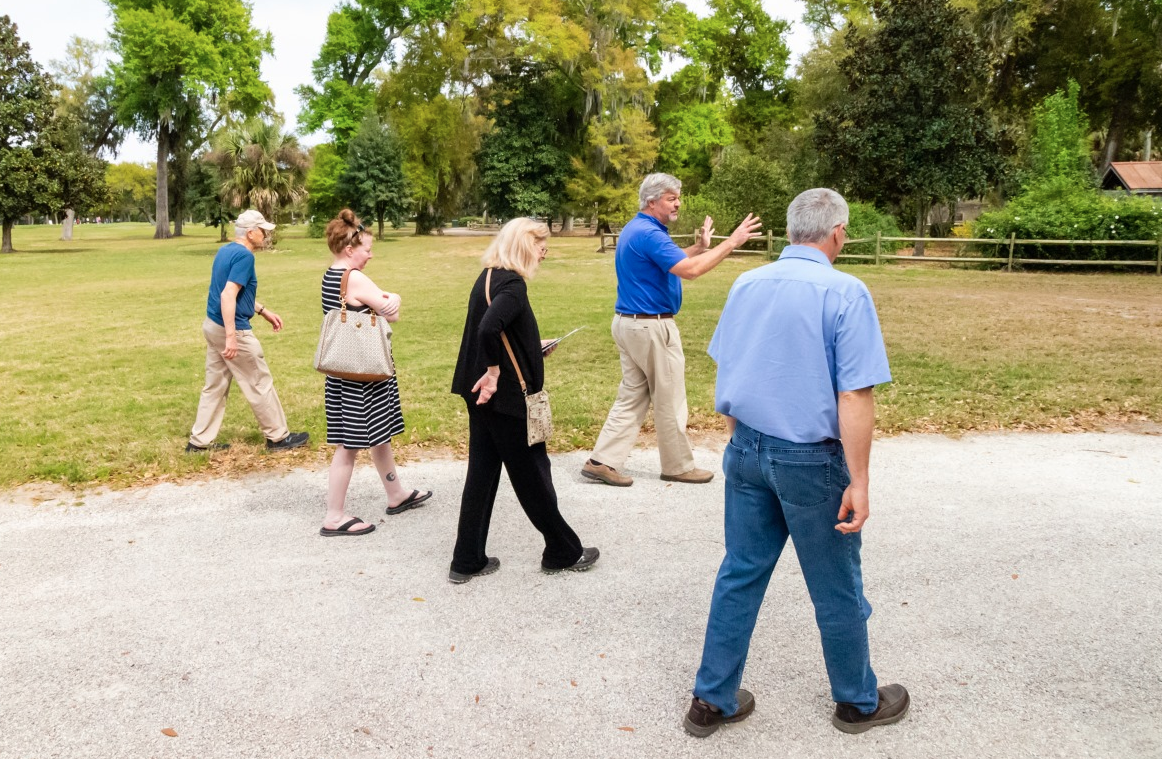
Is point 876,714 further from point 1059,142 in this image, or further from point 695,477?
point 1059,142

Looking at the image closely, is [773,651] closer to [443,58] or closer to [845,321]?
[845,321]

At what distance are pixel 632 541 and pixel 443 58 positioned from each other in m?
50.1

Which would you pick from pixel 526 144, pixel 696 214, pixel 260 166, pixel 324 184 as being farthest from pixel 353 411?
pixel 324 184

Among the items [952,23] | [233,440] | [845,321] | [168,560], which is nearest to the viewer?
[845,321]

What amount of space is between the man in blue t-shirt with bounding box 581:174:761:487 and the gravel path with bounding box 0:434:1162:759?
0.32 meters

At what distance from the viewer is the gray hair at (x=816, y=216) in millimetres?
2918

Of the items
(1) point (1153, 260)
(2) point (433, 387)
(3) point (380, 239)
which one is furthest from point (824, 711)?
(3) point (380, 239)

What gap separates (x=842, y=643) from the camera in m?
3.03

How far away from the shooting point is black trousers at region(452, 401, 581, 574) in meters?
4.26

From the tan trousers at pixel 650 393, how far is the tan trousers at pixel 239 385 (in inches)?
108

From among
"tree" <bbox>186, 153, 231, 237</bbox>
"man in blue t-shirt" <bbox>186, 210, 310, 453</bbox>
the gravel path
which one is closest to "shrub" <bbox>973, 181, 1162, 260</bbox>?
the gravel path

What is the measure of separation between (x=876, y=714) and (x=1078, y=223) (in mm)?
24988

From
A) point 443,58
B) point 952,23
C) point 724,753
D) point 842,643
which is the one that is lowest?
point 724,753

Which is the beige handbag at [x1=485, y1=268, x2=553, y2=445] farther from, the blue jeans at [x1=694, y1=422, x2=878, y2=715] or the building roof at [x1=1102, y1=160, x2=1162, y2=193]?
the building roof at [x1=1102, y1=160, x2=1162, y2=193]
